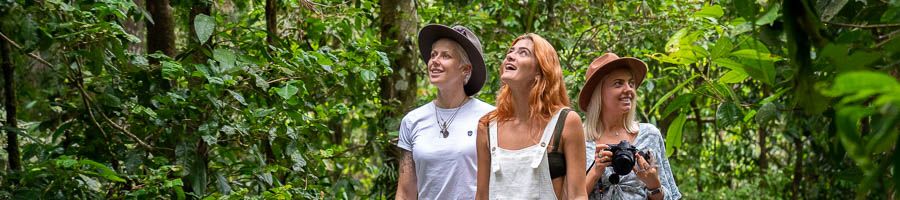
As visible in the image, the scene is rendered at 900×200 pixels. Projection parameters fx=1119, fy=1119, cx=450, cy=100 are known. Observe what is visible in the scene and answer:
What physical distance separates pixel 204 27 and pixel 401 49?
200 centimetres

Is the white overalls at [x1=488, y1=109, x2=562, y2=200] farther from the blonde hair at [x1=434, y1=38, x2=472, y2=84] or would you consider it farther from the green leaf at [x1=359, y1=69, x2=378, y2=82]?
the green leaf at [x1=359, y1=69, x2=378, y2=82]

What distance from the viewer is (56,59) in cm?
476

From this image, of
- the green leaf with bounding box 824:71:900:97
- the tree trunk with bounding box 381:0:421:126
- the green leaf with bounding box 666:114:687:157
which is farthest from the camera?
the tree trunk with bounding box 381:0:421:126

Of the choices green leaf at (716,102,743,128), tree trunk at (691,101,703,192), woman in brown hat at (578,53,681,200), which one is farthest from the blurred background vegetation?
tree trunk at (691,101,703,192)

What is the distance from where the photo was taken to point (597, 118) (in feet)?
14.4

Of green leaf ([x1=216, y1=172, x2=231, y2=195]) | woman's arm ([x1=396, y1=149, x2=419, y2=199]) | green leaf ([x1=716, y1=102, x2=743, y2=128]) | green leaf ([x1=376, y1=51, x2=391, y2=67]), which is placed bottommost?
A: green leaf ([x1=216, y1=172, x2=231, y2=195])

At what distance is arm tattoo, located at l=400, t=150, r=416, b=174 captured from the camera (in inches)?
174

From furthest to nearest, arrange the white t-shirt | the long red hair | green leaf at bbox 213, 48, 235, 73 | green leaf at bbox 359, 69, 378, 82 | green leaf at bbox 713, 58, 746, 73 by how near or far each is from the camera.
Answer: green leaf at bbox 359, 69, 378, 82
green leaf at bbox 213, 48, 235, 73
the white t-shirt
the long red hair
green leaf at bbox 713, 58, 746, 73

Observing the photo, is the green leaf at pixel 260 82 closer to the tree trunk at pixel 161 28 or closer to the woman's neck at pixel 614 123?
the tree trunk at pixel 161 28

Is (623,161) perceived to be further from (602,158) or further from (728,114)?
(728,114)

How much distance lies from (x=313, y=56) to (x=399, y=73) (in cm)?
171

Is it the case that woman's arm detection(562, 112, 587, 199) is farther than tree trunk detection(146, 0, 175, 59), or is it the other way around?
tree trunk detection(146, 0, 175, 59)

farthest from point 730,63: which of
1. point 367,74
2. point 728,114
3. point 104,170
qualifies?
point 367,74

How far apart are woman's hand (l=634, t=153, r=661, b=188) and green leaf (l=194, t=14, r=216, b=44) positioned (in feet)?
6.21
